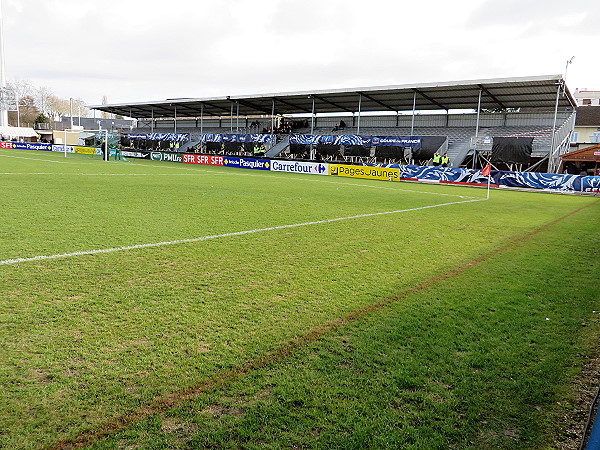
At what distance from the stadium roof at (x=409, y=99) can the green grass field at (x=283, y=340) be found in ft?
99.3

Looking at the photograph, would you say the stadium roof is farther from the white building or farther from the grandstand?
the white building

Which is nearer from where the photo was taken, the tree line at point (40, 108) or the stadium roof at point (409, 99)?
the stadium roof at point (409, 99)

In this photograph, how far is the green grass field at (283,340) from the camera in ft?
8.50

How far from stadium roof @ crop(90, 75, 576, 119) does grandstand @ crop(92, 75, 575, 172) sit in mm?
76

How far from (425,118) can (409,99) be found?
646 cm

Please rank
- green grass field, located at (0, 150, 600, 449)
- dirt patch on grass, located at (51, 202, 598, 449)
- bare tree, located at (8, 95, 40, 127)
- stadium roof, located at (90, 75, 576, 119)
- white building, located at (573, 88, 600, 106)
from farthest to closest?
bare tree, located at (8, 95, 40, 127)
white building, located at (573, 88, 600, 106)
stadium roof, located at (90, 75, 576, 119)
green grass field, located at (0, 150, 600, 449)
dirt patch on grass, located at (51, 202, 598, 449)

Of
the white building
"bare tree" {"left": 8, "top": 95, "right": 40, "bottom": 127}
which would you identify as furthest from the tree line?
the white building

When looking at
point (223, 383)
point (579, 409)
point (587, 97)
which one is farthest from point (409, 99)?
point (587, 97)

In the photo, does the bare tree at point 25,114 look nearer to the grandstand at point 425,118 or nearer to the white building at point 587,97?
the grandstand at point 425,118

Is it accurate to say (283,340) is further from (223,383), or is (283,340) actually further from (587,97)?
(587,97)

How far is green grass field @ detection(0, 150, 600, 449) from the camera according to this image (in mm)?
2590

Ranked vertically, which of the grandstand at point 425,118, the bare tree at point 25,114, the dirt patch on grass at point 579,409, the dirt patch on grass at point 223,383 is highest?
the bare tree at point 25,114

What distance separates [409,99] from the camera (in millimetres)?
40625

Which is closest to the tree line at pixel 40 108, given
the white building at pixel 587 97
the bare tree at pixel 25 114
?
the bare tree at pixel 25 114
